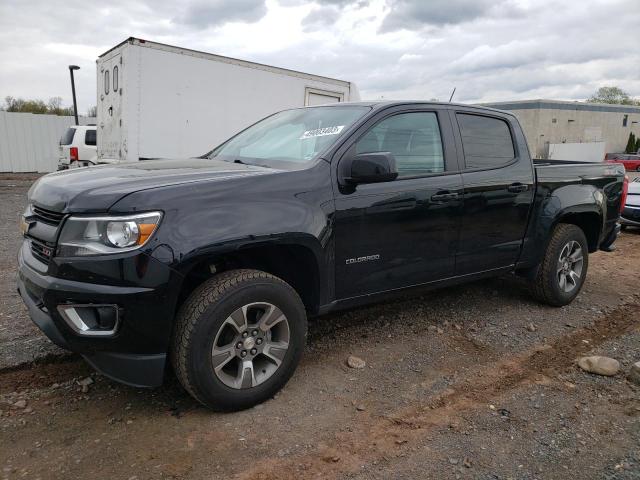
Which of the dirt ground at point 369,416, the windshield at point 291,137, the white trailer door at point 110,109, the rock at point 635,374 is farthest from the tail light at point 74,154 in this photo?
the rock at point 635,374

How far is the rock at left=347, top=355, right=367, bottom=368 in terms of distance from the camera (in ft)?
11.7

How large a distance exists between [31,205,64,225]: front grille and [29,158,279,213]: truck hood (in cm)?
3

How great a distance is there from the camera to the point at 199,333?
8.68 ft

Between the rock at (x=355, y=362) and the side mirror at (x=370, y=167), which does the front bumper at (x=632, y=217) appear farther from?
the side mirror at (x=370, y=167)

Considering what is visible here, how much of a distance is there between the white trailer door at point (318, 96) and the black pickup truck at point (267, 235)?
8.25 meters

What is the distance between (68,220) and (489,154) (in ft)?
10.5

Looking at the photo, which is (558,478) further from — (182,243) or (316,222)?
(182,243)

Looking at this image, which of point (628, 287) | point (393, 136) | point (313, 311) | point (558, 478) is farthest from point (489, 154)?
point (628, 287)

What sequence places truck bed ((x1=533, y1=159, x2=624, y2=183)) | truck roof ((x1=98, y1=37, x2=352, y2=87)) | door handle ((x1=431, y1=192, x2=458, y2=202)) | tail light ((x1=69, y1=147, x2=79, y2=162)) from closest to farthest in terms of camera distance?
door handle ((x1=431, y1=192, x2=458, y2=202)) < truck bed ((x1=533, y1=159, x2=624, y2=183)) < truck roof ((x1=98, y1=37, x2=352, y2=87)) < tail light ((x1=69, y1=147, x2=79, y2=162))

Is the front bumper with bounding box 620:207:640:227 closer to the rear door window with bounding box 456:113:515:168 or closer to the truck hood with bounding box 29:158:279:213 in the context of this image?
the rear door window with bounding box 456:113:515:168

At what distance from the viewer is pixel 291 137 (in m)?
3.76

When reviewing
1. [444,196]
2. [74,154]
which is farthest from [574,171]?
[74,154]

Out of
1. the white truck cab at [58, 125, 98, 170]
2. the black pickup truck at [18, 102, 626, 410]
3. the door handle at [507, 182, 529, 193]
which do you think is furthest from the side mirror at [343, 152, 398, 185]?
the white truck cab at [58, 125, 98, 170]

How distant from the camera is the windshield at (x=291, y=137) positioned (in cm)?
343
